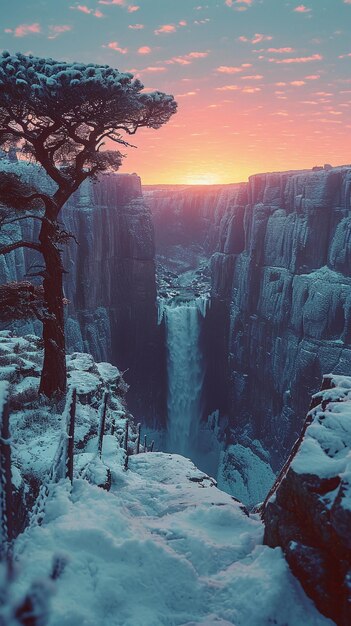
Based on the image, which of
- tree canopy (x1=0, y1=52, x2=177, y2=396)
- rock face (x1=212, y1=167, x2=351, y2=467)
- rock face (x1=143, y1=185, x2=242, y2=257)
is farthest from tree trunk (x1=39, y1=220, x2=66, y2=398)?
rock face (x1=143, y1=185, x2=242, y2=257)

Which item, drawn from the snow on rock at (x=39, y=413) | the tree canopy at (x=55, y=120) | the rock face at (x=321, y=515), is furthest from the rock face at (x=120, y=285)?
the rock face at (x=321, y=515)

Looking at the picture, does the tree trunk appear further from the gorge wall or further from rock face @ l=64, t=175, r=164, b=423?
rock face @ l=64, t=175, r=164, b=423

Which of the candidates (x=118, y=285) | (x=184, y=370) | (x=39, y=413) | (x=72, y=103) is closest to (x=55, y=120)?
(x=72, y=103)

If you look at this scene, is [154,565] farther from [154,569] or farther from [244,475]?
[244,475]

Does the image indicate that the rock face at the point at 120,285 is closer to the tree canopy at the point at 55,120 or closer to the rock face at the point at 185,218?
the tree canopy at the point at 55,120

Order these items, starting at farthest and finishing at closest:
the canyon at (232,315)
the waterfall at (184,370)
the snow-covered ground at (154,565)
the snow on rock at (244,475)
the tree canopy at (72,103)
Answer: the waterfall at (184,370)
the snow on rock at (244,475)
the canyon at (232,315)
the tree canopy at (72,103)
the snow-covered ground at (154,565)

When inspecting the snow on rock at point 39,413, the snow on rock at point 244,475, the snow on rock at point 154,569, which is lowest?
the snow on rock at point 244,475

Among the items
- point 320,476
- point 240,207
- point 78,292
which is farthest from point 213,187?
point 320,476
